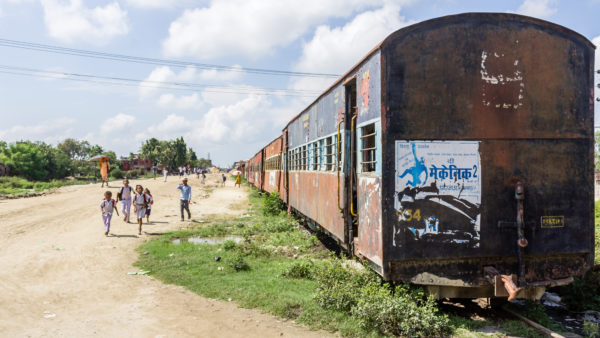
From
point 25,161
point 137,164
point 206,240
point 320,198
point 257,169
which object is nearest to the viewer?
point 320,198

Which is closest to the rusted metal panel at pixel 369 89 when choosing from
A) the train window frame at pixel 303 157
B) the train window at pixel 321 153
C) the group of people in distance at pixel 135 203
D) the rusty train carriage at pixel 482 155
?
the rusty train carriage at pixel 482 155

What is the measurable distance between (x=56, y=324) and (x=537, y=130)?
22.4ft

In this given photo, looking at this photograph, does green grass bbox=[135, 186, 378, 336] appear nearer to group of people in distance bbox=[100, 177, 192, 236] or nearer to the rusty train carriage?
the rusty train carriage

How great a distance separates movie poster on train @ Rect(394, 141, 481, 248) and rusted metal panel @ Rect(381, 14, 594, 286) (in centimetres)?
1

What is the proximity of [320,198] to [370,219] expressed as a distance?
3.25m

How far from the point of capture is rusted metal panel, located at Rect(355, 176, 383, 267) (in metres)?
5.28

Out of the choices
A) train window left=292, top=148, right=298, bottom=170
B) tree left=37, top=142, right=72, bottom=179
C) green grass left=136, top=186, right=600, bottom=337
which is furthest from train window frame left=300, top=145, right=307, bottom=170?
tree left=37, top=142, right=72, bottom=179

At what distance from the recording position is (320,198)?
348 inches

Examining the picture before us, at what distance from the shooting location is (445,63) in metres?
5.28

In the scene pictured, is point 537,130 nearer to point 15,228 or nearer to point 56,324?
point 56,324

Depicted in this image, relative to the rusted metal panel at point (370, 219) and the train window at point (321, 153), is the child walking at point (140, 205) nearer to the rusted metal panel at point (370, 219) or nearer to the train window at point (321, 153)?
the train window at point (321, 153)

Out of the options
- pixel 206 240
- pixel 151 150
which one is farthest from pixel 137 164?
pixel 206 240

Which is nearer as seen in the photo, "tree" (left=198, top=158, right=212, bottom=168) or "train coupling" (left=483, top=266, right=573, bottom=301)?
"train coupling" (left=483, top=266, right=573, bottom=301)

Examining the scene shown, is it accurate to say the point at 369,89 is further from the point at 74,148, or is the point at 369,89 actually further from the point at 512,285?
the point at 74,148
